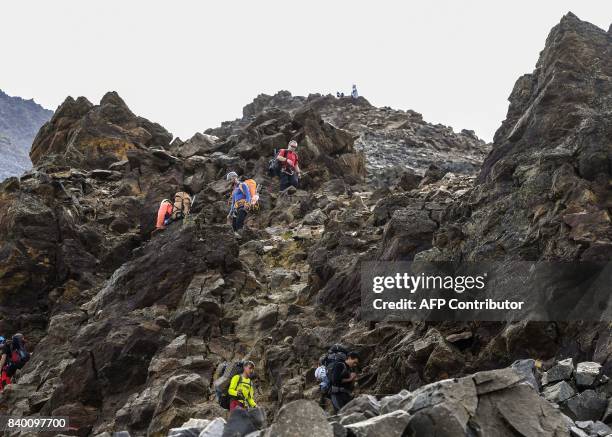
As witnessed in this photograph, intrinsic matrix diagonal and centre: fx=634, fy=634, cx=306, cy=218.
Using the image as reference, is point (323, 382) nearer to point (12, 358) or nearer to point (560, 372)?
point (560, 372)

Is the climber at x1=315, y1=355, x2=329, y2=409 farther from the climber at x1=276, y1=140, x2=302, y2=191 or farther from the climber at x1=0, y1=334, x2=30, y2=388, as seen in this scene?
the climber at x1=276, y1=140, x2=302, y2=191

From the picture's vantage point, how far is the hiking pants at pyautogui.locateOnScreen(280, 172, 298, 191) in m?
38.3

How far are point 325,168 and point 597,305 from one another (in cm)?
3008

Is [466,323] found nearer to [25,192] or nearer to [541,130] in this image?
[541,130]

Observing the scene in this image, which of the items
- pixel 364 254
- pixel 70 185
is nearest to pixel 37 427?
pixel 364 254

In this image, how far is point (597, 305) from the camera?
13.7m

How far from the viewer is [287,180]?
126 ft

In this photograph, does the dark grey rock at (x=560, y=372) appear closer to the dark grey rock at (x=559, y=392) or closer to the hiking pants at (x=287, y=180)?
the dark grey rock at (x=559, y=392)

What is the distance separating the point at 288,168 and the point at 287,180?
0.74m

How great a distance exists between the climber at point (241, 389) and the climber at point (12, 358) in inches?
442

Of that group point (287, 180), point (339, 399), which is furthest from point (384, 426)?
point (287, 180)

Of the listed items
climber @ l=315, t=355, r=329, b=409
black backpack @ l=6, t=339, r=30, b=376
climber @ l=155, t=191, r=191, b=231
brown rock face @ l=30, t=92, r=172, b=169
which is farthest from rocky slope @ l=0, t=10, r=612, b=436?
brown rock face @ l=30, t=92, r=172, b=169

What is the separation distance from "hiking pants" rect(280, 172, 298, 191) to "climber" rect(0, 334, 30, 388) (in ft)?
61.4

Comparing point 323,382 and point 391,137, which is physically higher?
point 391,137
